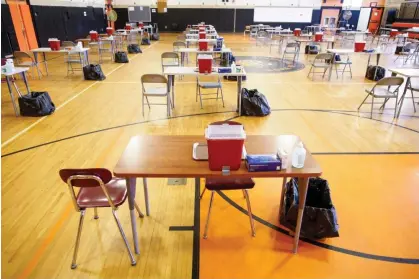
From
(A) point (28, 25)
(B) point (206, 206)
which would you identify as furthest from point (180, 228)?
(A) point (28, 25)

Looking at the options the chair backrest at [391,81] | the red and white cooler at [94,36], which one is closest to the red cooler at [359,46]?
the chair backrest at [391,81]

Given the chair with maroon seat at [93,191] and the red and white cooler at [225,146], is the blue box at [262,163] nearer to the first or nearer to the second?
the red and white cooler at [225,146]

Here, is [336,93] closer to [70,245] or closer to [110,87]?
[110,87]

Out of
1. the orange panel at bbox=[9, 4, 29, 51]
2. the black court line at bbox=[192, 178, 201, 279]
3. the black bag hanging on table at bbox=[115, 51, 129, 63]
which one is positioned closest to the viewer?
the black court line at bbox=[192, 178, 201, 279]

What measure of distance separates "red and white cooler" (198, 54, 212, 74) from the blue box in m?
3.32

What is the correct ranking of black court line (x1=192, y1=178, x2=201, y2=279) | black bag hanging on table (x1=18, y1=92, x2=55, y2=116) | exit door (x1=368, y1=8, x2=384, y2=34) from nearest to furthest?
1. black court line (x1=192, y1=178, x2=201, y2=279)
2. black bag hanging on table (x1=18, y1=92, x2=55, y2=116)
3. exit door (x1=368, y1=8, x2=384, y2=34)

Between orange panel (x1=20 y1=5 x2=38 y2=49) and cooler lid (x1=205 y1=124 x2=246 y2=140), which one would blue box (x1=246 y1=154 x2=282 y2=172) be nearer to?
cooler lid (x1=205 y1=124 x2=246 y2=140)

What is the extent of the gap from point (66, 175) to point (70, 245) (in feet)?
2.92

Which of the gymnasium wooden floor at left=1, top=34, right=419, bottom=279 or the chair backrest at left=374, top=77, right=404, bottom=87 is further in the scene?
the chair backrest at left=374, top=77, right=404, bottom=87

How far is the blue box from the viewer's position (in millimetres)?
2045

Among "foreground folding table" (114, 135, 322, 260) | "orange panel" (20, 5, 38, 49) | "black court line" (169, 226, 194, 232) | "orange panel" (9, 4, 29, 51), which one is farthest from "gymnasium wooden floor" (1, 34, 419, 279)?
"orange panel" (20, 5, 38, 49)

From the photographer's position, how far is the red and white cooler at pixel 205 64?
5051 millimetres

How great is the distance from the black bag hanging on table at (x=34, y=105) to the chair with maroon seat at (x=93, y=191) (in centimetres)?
374

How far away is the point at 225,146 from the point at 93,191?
1217 millimetres
